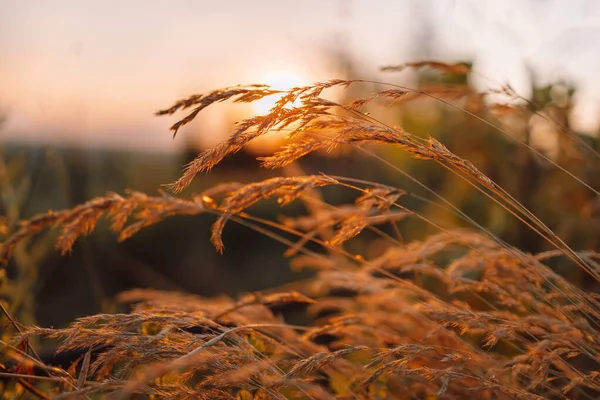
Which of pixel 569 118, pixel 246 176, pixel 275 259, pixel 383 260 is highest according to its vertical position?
pixel 569 118

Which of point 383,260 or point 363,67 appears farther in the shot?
point 363,67

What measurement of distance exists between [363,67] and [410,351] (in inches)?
170

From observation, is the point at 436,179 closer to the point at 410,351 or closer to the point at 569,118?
the point at 569,118

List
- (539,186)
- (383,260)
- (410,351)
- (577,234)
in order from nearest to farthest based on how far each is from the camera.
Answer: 1. (410,351)
2. (383,260)
3. (577,234)
4. (539,186)

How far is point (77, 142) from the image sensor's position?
10.3 feet

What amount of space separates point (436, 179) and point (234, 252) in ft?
7.48

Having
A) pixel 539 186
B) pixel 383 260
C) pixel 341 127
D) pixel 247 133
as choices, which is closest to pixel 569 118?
pixel 539 186

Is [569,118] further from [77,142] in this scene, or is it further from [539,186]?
[77,142]

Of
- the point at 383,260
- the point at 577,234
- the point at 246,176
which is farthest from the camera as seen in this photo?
the point at 246,176

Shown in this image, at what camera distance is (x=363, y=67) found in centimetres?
521

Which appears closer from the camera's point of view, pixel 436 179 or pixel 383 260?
pixel 383 260

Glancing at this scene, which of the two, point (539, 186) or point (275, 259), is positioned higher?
point (539, 186)

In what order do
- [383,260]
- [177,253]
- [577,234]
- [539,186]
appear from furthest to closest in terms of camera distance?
[177,253], [539,186], [577,234], [383,260]

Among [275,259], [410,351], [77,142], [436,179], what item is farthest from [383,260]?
[275,259]
